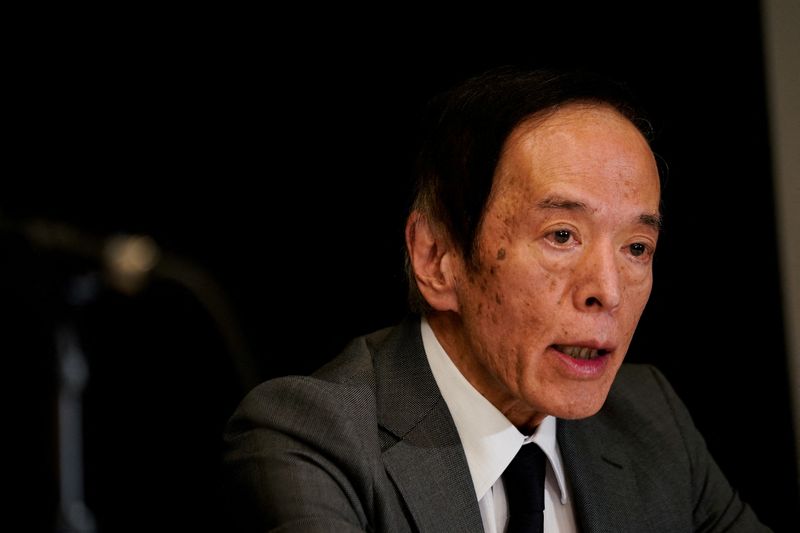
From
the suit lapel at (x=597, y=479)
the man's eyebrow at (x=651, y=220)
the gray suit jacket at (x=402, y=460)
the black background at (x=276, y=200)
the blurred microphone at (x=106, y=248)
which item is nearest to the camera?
the gray suit jacket at (x=402, y=460)

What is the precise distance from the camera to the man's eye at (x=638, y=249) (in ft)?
4.88

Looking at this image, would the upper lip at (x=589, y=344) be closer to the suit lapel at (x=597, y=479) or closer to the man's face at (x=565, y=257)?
the man's face at (x=565, y=257)

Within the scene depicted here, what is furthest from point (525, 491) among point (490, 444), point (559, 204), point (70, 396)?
point (70, 396)

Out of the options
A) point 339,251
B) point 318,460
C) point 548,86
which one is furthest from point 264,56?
point 318,460

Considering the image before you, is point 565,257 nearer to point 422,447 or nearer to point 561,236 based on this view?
point 561,236

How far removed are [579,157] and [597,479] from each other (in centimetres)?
60

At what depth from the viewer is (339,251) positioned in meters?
2.43

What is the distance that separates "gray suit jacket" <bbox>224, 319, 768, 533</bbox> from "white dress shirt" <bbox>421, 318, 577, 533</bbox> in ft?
0.10

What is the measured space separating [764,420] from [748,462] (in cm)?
12

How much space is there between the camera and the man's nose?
4.58 ft

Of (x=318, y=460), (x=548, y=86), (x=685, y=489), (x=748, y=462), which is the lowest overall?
(x=748, y=462)

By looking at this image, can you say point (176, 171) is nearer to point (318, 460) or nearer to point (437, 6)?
A: point (437, 6)

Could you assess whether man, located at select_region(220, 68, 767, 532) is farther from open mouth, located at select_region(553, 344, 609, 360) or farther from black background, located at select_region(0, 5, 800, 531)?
black background, located at select_region(0, 5, 800, 531)

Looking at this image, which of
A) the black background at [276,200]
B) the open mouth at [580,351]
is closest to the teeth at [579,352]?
the open mouth at [580,351]
